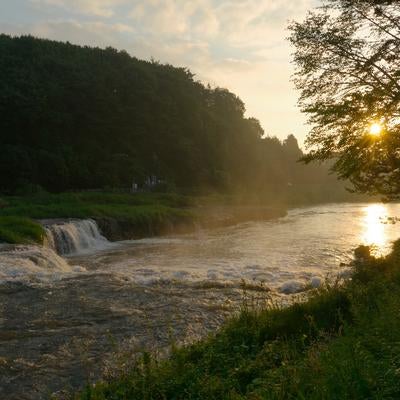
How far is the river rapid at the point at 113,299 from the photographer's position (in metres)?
Answer: 8.34

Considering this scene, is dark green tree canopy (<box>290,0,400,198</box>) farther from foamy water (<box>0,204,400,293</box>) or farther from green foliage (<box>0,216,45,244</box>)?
green foliage (<box>0,216,45,244</box>)

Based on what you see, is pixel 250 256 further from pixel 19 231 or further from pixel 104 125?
pixel 104 125

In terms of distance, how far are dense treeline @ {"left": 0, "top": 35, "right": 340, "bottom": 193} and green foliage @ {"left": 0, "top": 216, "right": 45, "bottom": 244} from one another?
25.7 meters

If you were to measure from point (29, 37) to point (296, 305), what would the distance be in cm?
8324

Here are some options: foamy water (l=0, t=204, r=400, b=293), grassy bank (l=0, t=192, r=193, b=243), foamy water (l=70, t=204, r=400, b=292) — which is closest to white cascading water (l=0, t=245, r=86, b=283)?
foamy water (l=0, t=204, r=400, b=293)

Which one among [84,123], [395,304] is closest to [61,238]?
[395,304]

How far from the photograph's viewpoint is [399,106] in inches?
464

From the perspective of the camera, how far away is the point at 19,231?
24.7m

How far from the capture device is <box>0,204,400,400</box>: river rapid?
27.4 ft

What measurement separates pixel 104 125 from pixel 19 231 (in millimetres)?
48324

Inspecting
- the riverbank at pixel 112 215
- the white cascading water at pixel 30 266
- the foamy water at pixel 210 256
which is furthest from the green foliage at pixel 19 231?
the white cascading water at pixel 30 266

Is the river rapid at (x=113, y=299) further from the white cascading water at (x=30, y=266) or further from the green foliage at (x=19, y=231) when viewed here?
the green foliage at (x=19, y=231)

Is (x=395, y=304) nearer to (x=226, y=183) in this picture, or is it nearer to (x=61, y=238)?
(x=61, y=238)

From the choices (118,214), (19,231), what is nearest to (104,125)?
(118,214)
